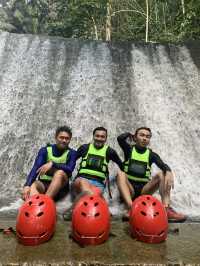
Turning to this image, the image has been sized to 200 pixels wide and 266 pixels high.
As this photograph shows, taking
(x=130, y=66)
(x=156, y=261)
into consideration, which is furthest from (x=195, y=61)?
(x=156, y=261)

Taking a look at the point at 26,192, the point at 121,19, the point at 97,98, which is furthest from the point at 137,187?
the point at 121,19

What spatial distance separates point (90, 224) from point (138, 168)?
197 centimetres

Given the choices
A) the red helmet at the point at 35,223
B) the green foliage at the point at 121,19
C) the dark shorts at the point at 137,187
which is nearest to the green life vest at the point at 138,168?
the dark shorts at the point at 137,187

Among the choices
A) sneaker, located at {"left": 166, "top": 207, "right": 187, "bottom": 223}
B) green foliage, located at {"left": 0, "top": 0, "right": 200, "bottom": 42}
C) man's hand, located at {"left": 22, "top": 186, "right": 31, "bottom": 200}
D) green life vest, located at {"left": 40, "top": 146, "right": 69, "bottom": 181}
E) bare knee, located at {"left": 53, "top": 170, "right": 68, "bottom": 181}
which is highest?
green foliage, located at {"left": 0, "top": 0, "right": 200, "bottom": 42}

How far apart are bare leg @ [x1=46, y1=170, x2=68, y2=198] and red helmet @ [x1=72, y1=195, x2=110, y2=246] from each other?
1.17 meters

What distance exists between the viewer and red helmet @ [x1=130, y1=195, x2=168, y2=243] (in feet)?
14.3

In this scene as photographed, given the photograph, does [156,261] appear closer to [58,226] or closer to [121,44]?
[58,226]

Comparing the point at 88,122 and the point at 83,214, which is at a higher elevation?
the point at 88,122

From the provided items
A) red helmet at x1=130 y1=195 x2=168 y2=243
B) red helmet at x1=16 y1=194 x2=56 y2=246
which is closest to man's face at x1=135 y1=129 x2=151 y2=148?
red helmet at x1=130 y1=195 x2=168 y2=243

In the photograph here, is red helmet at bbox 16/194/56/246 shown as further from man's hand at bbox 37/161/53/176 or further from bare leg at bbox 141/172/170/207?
bare leg at bbox 141/172/170/207

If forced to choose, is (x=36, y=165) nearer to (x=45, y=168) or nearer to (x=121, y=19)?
(x=45, y=168)

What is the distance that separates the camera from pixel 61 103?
30.3ft

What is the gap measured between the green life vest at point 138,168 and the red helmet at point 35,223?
1.96 m

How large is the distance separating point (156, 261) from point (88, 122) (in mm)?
5168
